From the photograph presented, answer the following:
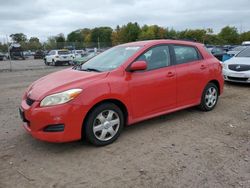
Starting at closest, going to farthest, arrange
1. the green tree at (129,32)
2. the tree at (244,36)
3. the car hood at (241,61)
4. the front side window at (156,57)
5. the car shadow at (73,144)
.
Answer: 1. the car shadow at (73,144)
2. the front side window at (156,57)
3. the car hood at (241,61)
4. the green tree at (129,32)
5. the tree at (244,36)

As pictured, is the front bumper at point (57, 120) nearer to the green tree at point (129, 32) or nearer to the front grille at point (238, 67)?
the front grille at point (238, 67)

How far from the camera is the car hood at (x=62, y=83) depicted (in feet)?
13.6

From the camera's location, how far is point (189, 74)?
5.57 m

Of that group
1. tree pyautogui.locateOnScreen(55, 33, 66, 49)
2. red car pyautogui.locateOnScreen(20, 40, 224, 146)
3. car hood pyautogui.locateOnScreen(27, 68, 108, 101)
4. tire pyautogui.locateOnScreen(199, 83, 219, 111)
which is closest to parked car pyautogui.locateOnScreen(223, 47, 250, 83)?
tire pyautogui.locateOnScreen(199, 83, 219, 111)

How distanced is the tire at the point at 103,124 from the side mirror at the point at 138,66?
0.70 m

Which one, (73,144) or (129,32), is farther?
(129,32)

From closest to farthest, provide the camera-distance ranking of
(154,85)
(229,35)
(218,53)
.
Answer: (154,85), (218,53), (229,35)

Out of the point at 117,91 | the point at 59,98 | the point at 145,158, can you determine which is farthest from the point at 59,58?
the point at 145,158

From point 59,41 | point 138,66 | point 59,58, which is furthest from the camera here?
point 59,41

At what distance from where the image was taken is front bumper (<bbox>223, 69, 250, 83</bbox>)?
9273 millimetres

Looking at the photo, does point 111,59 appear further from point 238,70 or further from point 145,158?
point 238,70

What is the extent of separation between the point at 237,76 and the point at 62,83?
715 centimetres

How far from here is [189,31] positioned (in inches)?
2995

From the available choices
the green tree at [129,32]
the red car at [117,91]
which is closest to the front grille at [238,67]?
the red car at [117,91]
